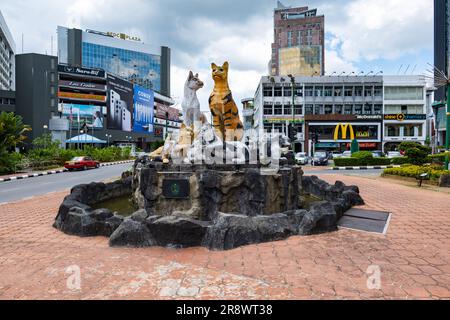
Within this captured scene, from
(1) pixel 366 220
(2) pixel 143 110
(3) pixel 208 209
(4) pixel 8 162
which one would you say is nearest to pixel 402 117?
(1) pixel 366 220

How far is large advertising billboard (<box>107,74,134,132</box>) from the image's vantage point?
55219 millimetres

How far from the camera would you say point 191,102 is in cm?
1033

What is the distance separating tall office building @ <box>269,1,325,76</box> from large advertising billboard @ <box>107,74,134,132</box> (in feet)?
109

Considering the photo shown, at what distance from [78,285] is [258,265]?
223cm

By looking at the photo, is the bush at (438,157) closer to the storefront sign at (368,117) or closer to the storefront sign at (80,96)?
the storefront sign at (368,117)

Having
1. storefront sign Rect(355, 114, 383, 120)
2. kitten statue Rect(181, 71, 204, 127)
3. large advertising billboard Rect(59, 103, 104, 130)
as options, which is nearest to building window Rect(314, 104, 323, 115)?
storefront sign Rect(355, 114, 383, 120)

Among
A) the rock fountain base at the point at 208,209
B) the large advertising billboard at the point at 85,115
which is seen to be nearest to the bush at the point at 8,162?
the rock fountain base at the point at 208,209

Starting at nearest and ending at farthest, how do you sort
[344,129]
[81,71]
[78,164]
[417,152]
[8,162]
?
[417,152] < [8,162] < [78,164] < [344,129] < [81,71]

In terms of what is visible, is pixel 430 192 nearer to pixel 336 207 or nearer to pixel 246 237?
pixel 336 207

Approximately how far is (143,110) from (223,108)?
5750 centimetres

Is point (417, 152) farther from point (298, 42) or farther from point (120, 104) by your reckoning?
point (298, 42)

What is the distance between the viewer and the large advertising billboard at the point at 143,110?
202ft

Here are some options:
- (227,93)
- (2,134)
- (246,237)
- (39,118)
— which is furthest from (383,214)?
(39,118)

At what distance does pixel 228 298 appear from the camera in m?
3.27
